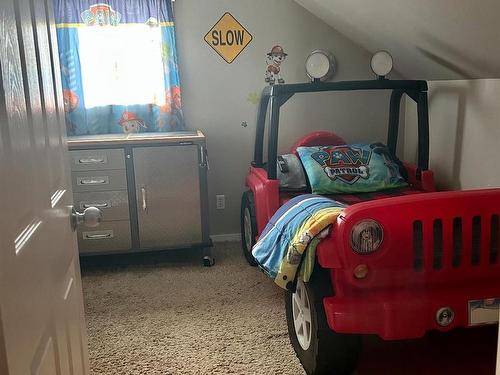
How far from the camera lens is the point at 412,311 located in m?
1.69

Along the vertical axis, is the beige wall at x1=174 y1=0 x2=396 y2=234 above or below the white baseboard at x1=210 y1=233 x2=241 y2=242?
above

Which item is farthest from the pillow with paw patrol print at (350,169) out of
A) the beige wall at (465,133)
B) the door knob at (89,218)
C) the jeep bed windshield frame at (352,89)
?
the door knob at (89,218)

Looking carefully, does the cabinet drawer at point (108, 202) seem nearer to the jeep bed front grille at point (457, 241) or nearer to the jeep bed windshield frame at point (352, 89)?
the jeep bed windshield frame at point (352, 89)

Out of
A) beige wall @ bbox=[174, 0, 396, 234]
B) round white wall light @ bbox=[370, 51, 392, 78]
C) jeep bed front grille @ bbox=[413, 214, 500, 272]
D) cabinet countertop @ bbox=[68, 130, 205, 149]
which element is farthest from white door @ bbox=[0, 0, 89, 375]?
beige wall @ bbox=[174, 0, 396, 234]

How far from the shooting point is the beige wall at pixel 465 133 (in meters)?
2.72

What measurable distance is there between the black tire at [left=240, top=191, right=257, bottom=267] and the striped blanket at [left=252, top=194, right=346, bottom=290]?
0.94 m

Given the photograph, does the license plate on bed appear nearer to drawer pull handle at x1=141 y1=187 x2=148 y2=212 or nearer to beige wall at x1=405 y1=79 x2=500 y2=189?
beige wall at x1=405 y1=79 x2=500 y2=189

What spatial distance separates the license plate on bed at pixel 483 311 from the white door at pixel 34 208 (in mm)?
1287

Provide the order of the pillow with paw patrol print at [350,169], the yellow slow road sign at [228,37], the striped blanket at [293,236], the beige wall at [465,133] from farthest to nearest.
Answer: the yellow slow road sign at [228,37] → the pillow with paw patrol print at [350,169] → the beige wall at [465,133] → the striped blanket at [293,236]

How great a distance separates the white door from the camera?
2.59 feet

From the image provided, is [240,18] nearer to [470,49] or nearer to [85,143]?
[85,143]

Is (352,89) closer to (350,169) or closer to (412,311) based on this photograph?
(350,169)

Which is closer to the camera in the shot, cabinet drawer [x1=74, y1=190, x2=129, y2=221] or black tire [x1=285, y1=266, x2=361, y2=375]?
black tire [x1=285, y1=266, x2=361, y2=375]

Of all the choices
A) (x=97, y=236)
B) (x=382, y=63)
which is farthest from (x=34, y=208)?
(x=382, y=63)
